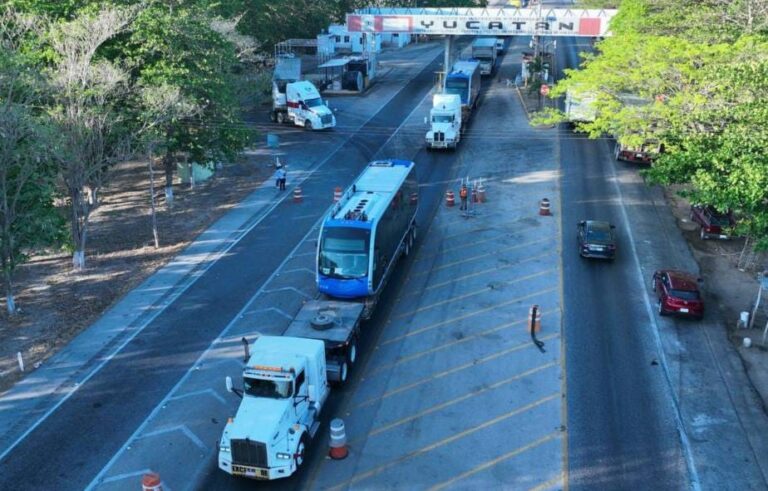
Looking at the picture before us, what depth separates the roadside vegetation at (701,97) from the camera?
78.5 ft

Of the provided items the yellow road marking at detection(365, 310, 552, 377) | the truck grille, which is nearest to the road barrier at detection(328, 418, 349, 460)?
the truck grille

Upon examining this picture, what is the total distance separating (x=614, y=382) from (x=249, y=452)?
38.6 ft

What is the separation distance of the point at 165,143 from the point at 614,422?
24751 millimetres

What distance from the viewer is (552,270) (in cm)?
2883

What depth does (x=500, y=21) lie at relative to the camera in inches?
2303

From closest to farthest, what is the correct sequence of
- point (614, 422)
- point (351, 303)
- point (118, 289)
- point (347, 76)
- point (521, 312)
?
1. point (614, 422)
2. point (351, 303)
3. point (521, 312)
4. point (118, 289)
5. point (347, 76)

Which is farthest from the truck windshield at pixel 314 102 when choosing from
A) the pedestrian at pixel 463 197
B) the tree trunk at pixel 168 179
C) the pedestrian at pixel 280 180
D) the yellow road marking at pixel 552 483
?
the yellow road marking at pixel 552 483

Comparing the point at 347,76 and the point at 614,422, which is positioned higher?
the point at 347,76

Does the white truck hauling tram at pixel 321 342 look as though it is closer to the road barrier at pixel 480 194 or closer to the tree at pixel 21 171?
the road barrier at pixel 480 194

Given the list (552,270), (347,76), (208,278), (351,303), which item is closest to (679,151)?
(552,270)

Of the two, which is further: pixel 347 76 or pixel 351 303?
pixel 347 76

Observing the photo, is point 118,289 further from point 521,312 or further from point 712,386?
point 712,386

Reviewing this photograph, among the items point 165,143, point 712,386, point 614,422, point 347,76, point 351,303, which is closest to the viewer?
point 614,422

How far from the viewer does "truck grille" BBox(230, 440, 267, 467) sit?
52.0 ft
